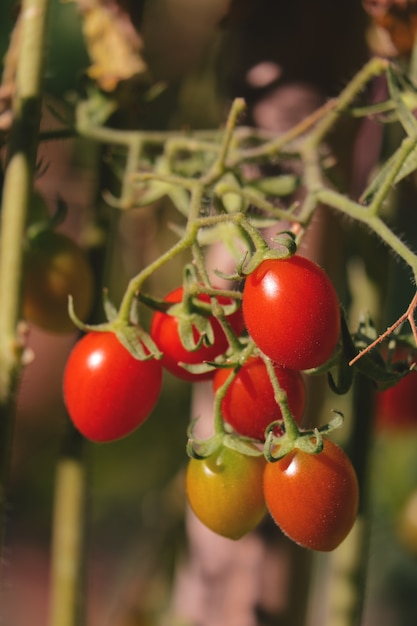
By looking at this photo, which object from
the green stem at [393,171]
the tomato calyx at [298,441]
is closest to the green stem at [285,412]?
the tomato calyx at [298,441]

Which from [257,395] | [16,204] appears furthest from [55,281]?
[257,395]

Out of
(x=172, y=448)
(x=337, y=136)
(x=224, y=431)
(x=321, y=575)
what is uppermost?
(x=337, y=136)

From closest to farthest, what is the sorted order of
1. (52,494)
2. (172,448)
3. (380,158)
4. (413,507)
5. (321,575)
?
1. (380,158)
2. (413,507)
3. (172,448)
4. (321,575)
5. (52,494)

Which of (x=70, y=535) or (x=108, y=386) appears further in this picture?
(x=70, y=535)

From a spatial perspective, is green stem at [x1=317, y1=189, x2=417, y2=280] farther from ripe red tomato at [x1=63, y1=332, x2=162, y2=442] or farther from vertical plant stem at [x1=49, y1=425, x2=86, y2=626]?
vertical plant stem at [x1=49, y1=425, x2=86, y2=626]

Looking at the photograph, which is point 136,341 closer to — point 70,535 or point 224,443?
point 224,443

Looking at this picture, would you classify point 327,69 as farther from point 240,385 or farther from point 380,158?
point 240,385

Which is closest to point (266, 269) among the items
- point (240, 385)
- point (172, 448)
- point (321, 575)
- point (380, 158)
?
point (240, 385)

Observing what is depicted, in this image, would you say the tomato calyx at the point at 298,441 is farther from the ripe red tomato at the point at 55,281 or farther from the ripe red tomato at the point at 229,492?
the ripe red tomato at the point at 55,281
